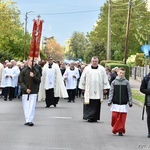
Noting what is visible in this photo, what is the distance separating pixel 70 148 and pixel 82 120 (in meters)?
6.34

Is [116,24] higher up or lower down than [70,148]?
higher up

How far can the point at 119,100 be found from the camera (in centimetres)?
1487

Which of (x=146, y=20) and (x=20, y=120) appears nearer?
(x=20, y=120)

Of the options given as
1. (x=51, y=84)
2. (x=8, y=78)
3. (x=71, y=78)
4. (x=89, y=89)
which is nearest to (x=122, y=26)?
(x=71, y=78)

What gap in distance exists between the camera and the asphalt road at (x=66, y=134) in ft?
41.2

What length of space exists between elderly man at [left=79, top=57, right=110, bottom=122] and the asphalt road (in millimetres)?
327

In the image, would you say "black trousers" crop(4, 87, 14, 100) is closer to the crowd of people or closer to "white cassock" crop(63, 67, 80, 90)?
the crowd of people

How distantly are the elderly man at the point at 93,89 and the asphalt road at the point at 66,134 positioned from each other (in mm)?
327

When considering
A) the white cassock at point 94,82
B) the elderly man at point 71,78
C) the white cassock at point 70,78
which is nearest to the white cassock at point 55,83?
the elderly man at point 71,78

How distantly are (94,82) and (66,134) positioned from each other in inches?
153

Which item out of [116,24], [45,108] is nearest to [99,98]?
[45,108]

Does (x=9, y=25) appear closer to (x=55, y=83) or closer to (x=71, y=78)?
(x=71, y=78)

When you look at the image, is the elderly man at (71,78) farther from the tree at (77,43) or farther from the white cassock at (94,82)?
the tree at (77,43)

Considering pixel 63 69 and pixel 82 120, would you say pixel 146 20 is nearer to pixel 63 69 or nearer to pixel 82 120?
pixel 63 69
